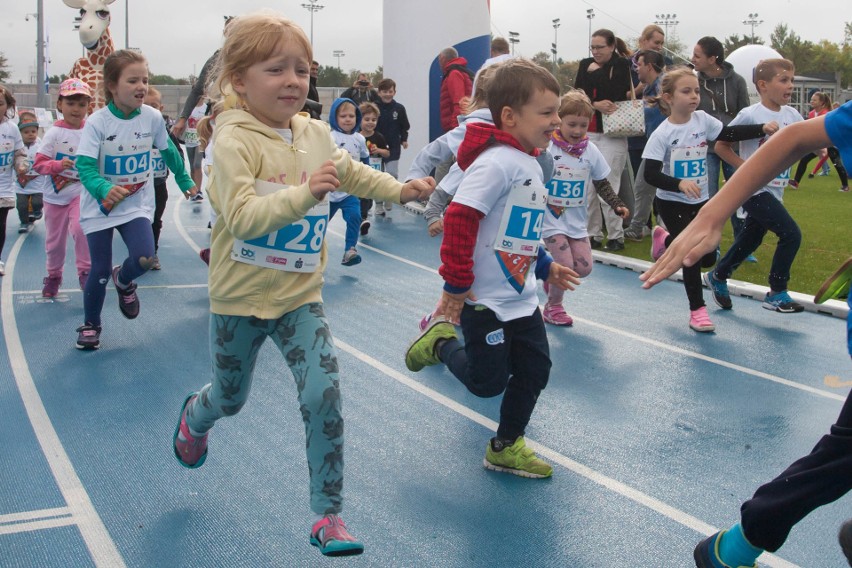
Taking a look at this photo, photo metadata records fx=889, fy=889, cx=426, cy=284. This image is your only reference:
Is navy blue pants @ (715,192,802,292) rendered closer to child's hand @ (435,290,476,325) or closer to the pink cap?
child's hand @ (435,290,476,325)

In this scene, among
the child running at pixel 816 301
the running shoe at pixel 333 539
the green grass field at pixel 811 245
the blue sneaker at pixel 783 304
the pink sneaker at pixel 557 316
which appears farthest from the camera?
the green grass field at pixel 811 245

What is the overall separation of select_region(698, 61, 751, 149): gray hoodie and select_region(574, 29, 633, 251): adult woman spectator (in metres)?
1.32

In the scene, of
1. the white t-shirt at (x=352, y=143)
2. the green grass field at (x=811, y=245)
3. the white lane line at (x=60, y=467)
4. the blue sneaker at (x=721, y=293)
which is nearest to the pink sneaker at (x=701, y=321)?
the blue sneaker at (x=721, y=293)

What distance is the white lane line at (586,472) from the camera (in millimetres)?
3884

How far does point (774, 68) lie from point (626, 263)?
9.88 feet

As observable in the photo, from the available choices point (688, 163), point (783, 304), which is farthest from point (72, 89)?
point (783, 304)

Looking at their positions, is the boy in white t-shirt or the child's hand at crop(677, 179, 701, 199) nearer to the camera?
the child's hand at crop(677, 179, 701, 199)

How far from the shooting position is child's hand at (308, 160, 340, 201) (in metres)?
3.00

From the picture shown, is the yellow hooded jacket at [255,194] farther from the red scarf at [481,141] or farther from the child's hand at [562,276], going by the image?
the child's hand at [562,276]

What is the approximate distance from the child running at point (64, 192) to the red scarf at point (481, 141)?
480 cm

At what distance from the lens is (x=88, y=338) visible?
6.66 metres

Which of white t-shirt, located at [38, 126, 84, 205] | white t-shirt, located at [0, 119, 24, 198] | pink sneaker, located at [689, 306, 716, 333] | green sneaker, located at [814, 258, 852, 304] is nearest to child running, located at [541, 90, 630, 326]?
pink sneaker, located at [689, 306, 716, 333]

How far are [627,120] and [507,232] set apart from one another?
749cm

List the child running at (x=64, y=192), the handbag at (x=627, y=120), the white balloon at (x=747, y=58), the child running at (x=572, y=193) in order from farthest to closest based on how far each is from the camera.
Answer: the white balloon at (x=747, y=58) → the handbag at (x=627, y=120) → the child running at (x=64, y=192) → the child running at (x=572, y=193)
